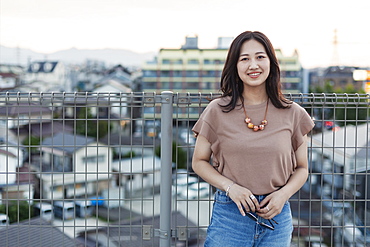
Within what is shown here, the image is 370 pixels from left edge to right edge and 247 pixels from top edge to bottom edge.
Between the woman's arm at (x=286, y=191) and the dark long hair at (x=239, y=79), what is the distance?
8.6 inches

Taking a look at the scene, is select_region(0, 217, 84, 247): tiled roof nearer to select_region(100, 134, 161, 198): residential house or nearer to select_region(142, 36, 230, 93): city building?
select_region(100, 134, 161, 198): residential house

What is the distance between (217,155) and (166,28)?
210 ft

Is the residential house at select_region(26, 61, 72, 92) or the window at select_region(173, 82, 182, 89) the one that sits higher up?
the residential house at select_region(26, 61, 72, 92)

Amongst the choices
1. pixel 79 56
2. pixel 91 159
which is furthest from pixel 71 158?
pixel 79 56

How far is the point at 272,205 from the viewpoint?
164 cm

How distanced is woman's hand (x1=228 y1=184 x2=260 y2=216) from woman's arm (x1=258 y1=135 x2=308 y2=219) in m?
0.04

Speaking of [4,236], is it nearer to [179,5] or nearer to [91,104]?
[91,104]

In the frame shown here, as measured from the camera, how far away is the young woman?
165 centimetres

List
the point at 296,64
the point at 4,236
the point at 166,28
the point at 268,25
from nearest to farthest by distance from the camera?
the point at 4,236 < the point at 296,64 < the point at 268,25 < the point at 166,28

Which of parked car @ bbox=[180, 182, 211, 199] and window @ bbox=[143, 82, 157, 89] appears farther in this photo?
window @ bbox=[143, 82, 157, 89]

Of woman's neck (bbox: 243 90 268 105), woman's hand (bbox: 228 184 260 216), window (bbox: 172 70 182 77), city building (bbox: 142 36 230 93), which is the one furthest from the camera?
window (bbox: 172 70 182 77)

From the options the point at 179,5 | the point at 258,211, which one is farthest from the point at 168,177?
the point at 179,5

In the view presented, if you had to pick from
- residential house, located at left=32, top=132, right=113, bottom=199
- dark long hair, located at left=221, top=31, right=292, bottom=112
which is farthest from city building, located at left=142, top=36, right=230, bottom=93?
dark long hair, located at left=221, top=31, right=292, bottom=112

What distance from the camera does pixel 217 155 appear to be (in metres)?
1.76
